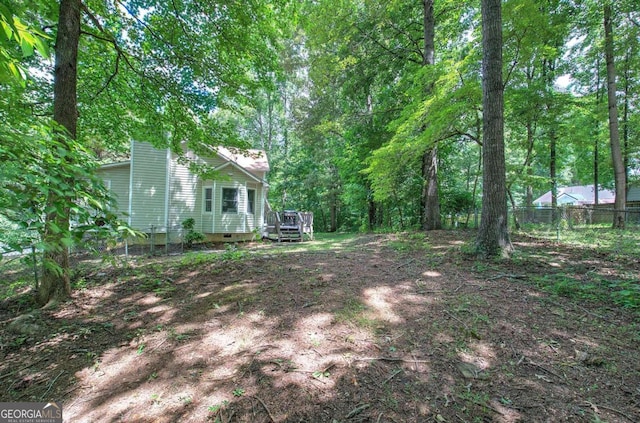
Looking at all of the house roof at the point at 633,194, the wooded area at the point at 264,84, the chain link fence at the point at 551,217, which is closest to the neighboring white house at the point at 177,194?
the wooded area at the point at 264,84

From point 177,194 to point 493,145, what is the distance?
11796 mm

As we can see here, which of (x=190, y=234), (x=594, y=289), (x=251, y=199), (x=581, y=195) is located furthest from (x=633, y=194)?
(x=190, y=234)

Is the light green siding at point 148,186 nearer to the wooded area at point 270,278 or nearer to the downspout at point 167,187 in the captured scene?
the downspout at point 167,187

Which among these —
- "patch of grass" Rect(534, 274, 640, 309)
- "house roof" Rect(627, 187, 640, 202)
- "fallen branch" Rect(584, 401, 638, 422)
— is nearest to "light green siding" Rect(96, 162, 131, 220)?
"patch of grass" Rect(534, 274, 640, 309)

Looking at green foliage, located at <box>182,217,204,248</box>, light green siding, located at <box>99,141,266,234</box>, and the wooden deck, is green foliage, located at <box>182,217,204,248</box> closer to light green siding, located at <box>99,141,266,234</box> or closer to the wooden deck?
light green siding, located at <box>99,141,266,234</box>

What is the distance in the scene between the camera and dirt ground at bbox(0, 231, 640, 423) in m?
1.77

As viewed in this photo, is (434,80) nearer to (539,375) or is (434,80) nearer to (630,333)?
(630,333)

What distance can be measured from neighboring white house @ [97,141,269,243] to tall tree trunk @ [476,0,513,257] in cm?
916

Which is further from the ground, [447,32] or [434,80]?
[447,32]

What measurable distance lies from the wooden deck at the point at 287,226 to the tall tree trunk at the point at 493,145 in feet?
28.2

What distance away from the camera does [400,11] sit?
9758 millimetres

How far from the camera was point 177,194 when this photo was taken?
1191 cm

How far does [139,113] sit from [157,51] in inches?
53.9

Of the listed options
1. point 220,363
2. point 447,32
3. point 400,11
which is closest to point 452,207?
point 447,32
